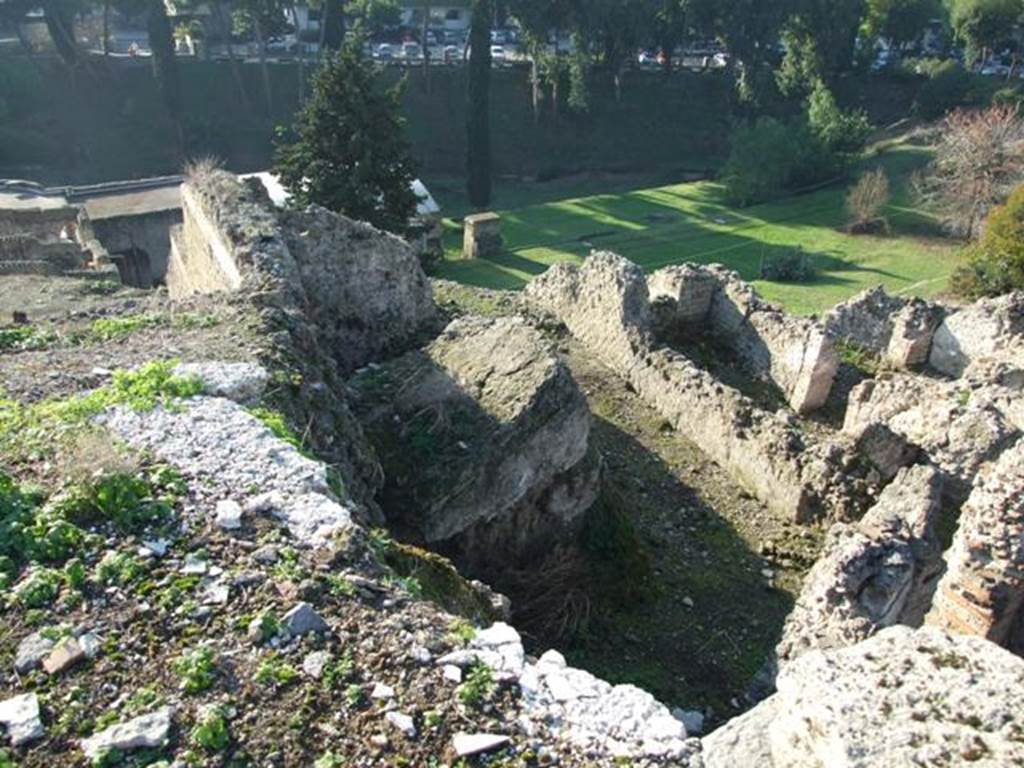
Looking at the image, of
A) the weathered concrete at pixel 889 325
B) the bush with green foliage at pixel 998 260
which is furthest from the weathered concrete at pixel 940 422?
the bush with green foliage at pixel 998 260

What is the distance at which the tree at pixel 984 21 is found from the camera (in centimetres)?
3653

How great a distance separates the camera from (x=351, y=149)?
22.0 metres

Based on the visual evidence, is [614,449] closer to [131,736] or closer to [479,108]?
[131,736]

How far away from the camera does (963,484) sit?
430 inches

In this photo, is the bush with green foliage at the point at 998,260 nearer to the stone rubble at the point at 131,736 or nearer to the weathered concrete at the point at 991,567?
the weathered concrete at the point at 991,567

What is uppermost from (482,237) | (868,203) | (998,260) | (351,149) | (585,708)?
(351,149)

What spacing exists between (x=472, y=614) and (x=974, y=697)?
323cm

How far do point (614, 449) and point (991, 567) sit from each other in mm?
5654

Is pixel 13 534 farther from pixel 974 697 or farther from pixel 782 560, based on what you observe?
pixel 782 560

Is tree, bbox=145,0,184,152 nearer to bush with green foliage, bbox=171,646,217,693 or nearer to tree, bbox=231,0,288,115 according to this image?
tree, bbox=231,0,288,115

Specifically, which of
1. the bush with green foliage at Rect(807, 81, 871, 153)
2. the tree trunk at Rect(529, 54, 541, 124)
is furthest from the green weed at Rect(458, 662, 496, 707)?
the tree trunk at Rect(529, 54, 541, 124)

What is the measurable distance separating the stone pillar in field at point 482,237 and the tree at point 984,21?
76.1ft

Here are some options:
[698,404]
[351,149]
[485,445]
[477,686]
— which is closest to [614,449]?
[698,404]

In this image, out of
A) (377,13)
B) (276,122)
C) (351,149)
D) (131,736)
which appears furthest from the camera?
(377,13)
